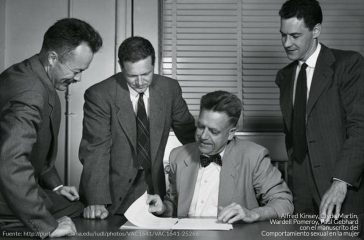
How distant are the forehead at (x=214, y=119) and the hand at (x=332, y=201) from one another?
66cm

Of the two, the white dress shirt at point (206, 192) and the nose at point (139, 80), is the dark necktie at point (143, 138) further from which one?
the white dress shirt at point (206, 192)

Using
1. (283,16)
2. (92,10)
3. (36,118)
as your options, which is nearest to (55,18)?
(92,10)

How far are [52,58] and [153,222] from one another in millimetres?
882

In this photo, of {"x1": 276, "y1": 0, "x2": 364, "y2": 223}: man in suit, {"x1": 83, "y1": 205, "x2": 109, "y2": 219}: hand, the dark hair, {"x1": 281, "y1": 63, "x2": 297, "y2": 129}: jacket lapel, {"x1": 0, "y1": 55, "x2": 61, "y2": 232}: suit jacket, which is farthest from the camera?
{"x1": 281, "y1": 63, "x2": 297, "y2": 129}: jacket lapel

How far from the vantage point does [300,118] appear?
293 cm

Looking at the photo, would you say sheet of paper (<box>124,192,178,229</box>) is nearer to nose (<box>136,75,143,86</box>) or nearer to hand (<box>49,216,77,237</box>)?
hand (<box>49,216,77,237</box>)

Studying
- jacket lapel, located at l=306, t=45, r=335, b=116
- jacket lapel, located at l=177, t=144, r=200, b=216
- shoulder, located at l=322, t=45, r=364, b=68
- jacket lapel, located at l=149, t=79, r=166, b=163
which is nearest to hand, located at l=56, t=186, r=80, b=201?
jacket lapel, located at l=177, t=144, r=200, b=216

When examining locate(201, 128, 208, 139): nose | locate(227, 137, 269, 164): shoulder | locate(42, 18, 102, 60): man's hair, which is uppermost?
locate(42, 18, 102, 60): man's hair

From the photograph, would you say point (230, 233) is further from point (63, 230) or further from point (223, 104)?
point (223, 104)

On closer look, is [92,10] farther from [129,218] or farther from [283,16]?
[129,218]

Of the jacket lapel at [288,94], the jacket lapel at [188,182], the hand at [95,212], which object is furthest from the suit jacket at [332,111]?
the hand at [95,212]

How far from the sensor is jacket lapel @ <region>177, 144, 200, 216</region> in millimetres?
2803

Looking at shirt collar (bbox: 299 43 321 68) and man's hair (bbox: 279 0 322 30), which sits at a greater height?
man's hair (bbox: 279 0 322 30)

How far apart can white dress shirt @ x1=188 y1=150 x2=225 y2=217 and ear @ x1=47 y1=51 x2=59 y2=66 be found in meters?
1.04
